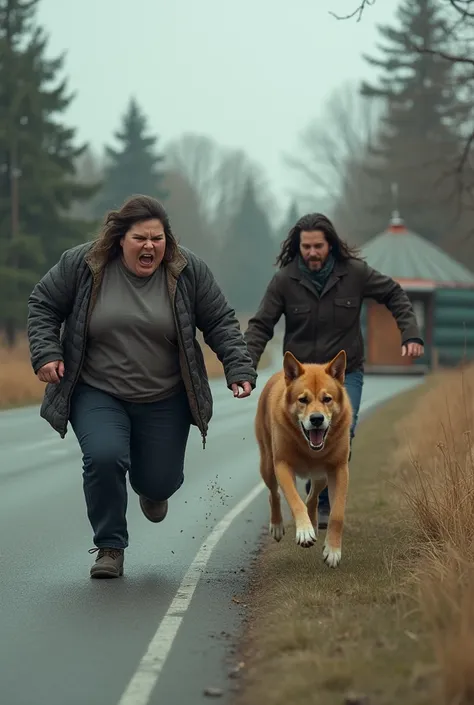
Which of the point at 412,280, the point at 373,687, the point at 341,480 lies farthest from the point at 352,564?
the point at 412,280

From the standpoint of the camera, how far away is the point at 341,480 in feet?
25.2

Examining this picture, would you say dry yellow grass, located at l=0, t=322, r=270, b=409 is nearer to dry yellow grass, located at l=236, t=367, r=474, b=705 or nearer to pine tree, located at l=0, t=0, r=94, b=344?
pine tree, located at l=0, t=0, r=94, b=344

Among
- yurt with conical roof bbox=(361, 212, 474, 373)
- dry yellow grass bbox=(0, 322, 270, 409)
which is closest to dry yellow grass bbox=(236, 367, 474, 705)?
dry yellow grass bbox=(0, 322, 270, 409)

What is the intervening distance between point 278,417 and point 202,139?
322ft

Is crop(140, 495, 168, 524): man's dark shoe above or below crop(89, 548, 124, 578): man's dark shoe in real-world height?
above

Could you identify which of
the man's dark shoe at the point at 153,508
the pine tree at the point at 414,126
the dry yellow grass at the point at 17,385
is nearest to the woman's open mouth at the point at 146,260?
the man's dark shoe at the point at 153,508

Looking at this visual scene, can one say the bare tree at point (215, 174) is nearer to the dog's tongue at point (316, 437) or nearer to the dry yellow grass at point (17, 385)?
the dry yellow grass at point (17, 385)

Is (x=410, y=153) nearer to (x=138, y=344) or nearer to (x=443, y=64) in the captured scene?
(x=443, y=64)

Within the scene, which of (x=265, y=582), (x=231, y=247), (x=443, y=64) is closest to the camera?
(x=265, y=582)

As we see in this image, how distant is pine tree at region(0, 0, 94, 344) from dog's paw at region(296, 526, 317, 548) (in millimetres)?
30567

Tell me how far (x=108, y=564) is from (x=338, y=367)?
1853 mm

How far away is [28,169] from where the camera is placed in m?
38.6

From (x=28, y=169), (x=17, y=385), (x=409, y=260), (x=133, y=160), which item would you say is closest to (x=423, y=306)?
(x=409, y=260)

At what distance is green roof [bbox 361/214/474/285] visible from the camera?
1626 inches
